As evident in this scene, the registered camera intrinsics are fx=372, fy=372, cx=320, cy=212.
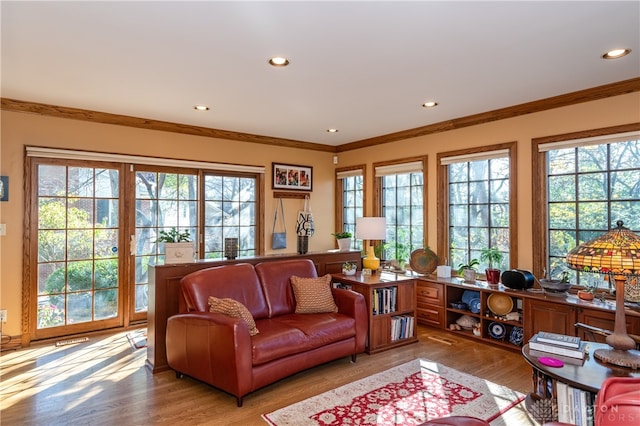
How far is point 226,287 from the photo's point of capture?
11.0ft

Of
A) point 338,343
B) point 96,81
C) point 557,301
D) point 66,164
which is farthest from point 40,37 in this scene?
point 557,301

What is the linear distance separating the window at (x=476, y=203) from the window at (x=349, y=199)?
1.62 m

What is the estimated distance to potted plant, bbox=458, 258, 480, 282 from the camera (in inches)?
174

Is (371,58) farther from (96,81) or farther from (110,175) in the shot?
(110,175)

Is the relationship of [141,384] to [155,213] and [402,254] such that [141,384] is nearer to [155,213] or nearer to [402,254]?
[155,213]

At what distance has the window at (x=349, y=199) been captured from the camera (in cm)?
633

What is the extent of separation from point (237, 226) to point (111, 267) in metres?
1.76

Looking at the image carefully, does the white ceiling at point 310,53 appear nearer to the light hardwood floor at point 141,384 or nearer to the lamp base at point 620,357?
the lamp base at point 620,357

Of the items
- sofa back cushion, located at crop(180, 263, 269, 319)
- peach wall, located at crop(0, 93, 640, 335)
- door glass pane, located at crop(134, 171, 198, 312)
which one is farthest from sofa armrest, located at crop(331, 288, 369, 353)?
door glass pane, located at crop(134, 171, 198, 312)

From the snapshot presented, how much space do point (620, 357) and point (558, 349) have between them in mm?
308

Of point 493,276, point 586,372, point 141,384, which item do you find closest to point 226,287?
point 141,384

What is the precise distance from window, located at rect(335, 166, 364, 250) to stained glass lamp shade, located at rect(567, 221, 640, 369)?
13.7 feet

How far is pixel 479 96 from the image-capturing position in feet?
12.6

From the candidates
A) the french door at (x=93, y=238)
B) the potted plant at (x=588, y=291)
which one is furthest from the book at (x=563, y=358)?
the french door at (x=93, y=238)
